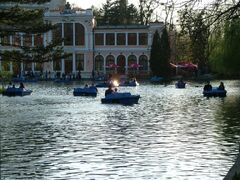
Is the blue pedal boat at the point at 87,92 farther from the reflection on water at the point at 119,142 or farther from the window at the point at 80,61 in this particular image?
the window at the point at 80,61

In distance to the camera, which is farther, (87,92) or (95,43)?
(95,43)

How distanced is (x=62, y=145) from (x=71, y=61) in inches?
3472

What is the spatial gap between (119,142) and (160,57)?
73466 millimetres

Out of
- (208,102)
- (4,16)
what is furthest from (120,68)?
(4,16)

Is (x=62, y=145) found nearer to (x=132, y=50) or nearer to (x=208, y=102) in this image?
(x=208, y=102)

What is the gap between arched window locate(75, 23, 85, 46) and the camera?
111 m

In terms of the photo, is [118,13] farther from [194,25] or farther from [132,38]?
[194,25]

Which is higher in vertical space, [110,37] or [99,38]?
[110,37]

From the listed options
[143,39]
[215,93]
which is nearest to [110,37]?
[143,39]

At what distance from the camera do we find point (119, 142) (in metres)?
24.6

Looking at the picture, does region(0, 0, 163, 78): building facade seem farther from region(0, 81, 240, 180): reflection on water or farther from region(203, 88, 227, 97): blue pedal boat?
region(0, 81, 240, 180): reflection on water

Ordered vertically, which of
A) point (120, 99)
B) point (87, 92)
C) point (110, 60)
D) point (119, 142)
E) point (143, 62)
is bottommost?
point (119, 142)

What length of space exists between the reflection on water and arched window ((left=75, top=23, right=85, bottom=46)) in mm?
69676

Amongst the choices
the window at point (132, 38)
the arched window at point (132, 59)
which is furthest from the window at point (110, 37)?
the arched window at point (132, 59)
